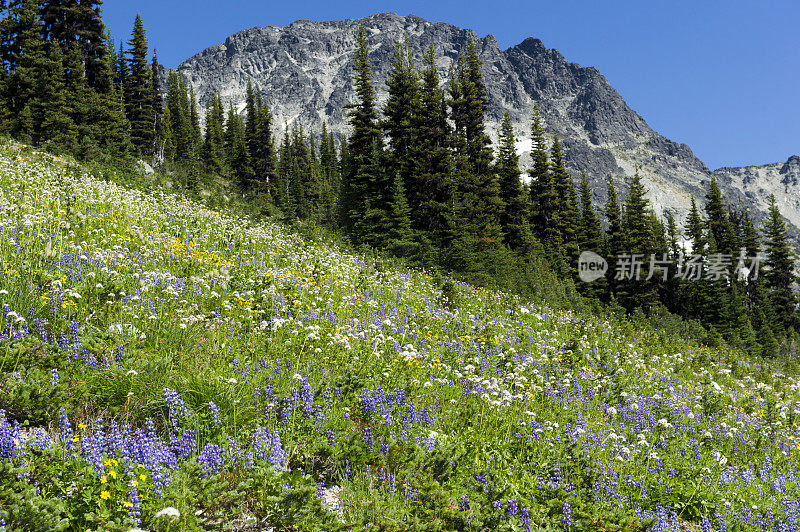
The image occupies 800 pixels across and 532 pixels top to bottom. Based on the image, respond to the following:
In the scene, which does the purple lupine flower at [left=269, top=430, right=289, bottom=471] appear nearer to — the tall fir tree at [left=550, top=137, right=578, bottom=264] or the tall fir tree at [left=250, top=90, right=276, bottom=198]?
the tall fir tree at [left=550, top=137, right=578, bottom=264]

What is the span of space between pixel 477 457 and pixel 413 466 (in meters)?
1.20

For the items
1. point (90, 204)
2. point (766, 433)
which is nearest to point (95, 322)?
point (90, 204)

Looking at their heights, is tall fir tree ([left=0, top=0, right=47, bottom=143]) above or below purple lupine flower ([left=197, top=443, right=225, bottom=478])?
above

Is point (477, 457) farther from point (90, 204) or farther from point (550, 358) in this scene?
point (90, 204)

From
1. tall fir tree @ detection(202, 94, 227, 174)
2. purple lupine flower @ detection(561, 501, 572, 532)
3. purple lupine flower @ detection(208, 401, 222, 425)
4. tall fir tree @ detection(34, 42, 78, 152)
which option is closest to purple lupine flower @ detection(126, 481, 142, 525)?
purple lupine flower @ detection(208, 401, 222, 425)

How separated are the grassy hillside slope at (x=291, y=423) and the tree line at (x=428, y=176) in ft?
50.0

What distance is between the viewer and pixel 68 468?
3.01 m

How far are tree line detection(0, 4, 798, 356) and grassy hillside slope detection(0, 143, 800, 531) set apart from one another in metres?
15.2

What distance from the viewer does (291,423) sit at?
4355mm

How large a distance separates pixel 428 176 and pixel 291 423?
926 inches

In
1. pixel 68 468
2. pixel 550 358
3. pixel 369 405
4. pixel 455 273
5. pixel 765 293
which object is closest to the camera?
pixel 68 468

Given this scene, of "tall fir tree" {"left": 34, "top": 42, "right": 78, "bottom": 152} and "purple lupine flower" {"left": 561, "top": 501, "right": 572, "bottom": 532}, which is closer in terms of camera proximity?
"purple lupine flower" {"left": 561, "top": 501, "right": 572, "bottom": 532}

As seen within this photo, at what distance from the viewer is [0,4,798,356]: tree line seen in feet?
87.3

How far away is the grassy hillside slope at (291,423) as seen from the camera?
313cm
